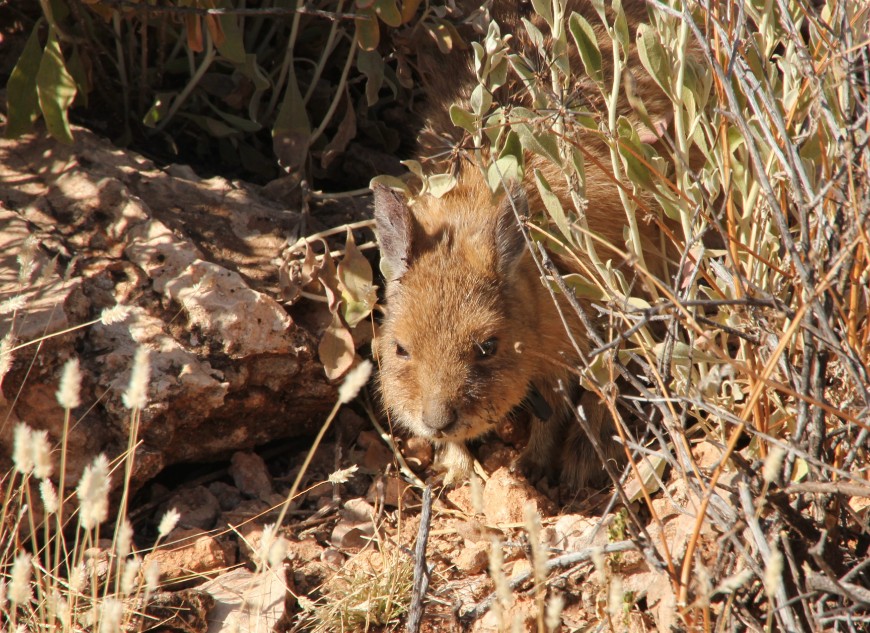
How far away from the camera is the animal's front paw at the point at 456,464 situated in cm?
444

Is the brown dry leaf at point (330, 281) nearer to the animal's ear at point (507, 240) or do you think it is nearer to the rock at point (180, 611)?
the animal's ear at point (507, 240)

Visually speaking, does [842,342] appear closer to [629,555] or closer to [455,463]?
[629,555]

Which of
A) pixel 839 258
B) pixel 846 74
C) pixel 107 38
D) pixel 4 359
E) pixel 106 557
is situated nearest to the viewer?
pixel 839 258

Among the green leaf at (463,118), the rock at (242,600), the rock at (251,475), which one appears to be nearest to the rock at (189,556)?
the rock at (242,600)

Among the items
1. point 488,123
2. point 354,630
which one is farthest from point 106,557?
point 488,123

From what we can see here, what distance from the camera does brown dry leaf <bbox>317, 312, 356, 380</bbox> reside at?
4.19m

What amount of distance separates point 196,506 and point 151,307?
3.16ft

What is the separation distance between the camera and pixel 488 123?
147 inches

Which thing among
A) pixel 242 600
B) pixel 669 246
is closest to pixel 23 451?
pixel 242 600

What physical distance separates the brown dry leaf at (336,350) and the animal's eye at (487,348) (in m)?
0.63

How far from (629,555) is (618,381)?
1.27 meters

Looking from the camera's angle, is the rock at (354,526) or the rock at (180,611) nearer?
the rock at (180,611)

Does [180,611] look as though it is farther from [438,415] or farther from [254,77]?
[254,77]

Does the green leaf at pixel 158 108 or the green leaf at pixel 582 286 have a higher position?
the green leaf at pixel 158 108
